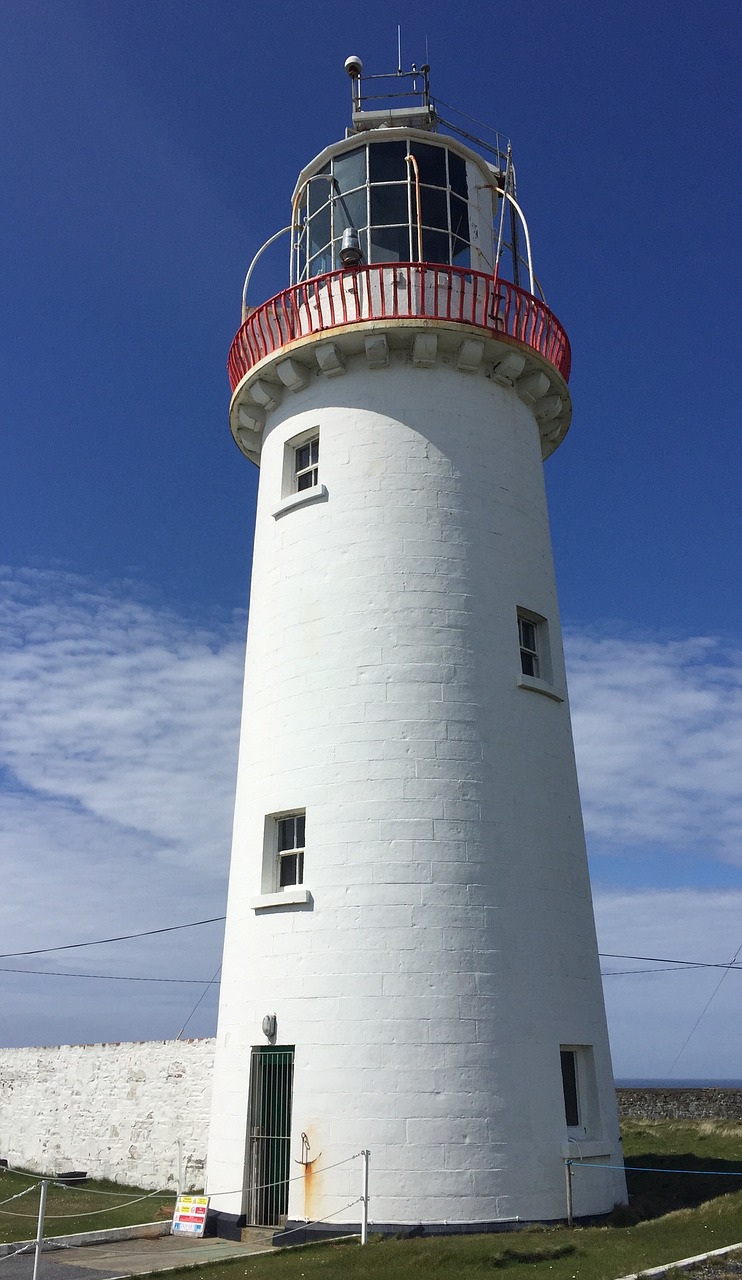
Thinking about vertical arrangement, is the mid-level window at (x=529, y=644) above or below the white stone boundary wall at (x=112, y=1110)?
above

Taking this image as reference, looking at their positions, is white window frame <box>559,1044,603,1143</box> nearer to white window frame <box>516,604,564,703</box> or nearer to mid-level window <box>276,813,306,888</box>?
mid-level window <box>276,813,306,888</box>

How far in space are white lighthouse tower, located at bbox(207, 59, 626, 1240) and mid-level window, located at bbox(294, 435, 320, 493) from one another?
0.20 ft

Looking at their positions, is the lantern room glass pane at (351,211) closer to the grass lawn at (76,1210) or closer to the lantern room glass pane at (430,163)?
the lantern room glass pane at (430,163)

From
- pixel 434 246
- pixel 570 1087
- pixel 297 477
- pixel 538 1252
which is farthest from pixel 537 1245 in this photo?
pixel 434 246

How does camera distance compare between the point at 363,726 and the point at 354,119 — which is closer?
the point at 363,726

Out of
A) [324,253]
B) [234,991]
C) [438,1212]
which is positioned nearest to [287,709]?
[234,991]

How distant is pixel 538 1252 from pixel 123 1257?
4385mm

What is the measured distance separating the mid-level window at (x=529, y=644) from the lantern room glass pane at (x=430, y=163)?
22.8ft

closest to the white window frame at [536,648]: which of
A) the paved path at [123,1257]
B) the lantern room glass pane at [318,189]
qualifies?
the paved path at [123,1257]

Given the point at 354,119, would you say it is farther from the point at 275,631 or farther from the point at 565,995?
the point at 565,995

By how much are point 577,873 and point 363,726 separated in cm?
336

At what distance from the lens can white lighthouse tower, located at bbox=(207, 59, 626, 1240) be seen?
11289 millimetres

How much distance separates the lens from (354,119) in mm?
17312

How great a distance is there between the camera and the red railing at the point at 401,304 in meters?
14.2
